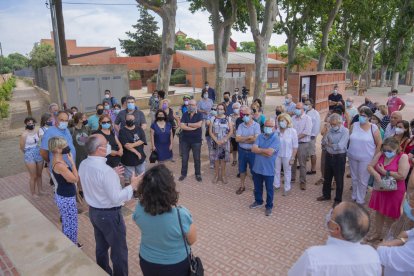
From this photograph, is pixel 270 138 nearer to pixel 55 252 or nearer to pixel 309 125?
pixel 309 125

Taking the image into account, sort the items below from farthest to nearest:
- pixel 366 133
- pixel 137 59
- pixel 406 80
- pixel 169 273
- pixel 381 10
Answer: pixel 406 80
pixel 137 59
pixel 381 10
pixel 366 133
pixel 169 273

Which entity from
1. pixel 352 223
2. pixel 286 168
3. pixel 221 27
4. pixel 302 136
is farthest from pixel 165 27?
pixel 352 223

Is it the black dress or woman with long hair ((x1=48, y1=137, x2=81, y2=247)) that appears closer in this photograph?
woman with long hair ((x1=48, y1=137, x2=81, y2=247))

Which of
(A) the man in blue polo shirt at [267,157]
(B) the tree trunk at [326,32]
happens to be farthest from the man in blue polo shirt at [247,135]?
(B) the tree trunk at [326,32]

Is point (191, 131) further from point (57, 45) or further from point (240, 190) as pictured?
point (57, 45)

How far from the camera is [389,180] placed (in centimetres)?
415

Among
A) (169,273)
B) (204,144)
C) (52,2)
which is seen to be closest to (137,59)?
(52,2)

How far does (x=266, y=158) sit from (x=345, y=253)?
3339mm

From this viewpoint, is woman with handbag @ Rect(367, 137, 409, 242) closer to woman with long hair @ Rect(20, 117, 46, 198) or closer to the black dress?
the black dress

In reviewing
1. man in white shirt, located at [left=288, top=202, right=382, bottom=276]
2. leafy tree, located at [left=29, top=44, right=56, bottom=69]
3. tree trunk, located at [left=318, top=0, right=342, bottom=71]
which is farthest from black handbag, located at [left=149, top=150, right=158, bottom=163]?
leafy tree, located at [left=29, top=44, right=56, bottom=69]

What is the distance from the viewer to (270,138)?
209 inches

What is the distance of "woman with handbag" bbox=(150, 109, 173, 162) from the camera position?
648cm

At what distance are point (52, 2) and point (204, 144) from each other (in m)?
8.81

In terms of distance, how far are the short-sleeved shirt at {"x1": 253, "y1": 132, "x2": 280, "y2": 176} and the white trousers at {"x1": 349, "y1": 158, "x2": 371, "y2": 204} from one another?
1441mm
